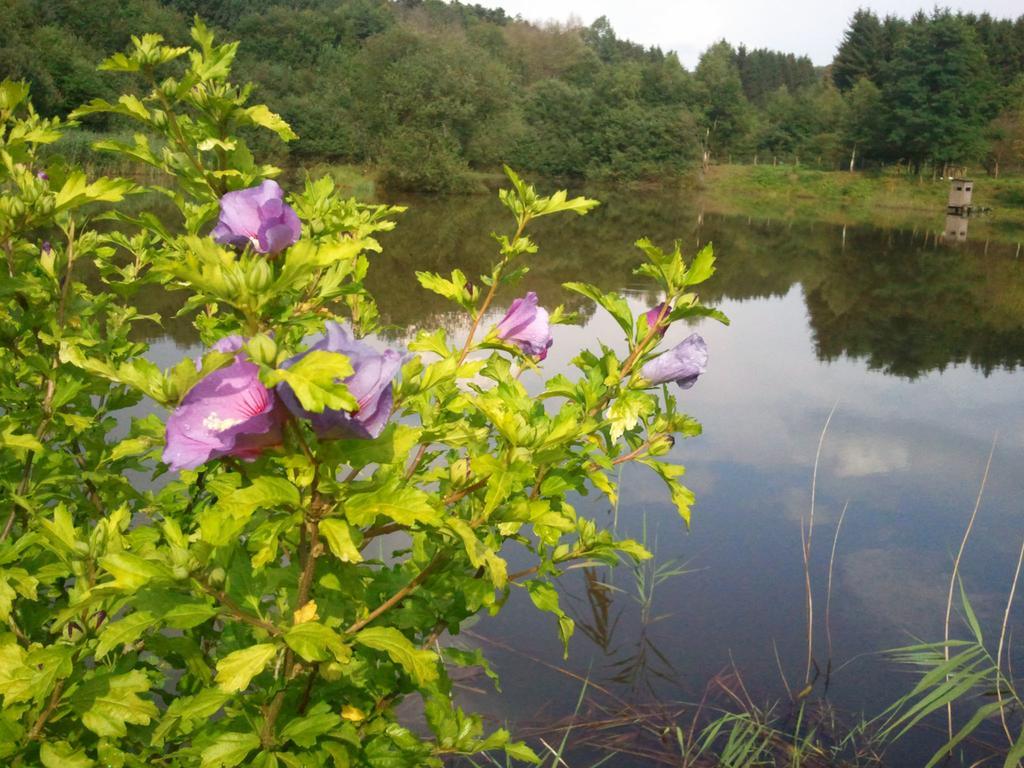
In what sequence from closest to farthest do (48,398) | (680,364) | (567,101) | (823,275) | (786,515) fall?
1. (680,364)
2. (48,398)
3. (786,515)
4. (823,275)
5. (567,101)

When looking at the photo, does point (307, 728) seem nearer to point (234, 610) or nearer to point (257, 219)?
point (234, 610)

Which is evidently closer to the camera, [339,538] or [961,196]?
[339,538]

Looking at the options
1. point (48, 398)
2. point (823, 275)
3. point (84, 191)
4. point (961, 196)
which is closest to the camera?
point (84, 191)

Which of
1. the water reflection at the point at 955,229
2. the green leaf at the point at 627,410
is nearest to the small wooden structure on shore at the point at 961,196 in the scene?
the water reflection at the point at 955,229

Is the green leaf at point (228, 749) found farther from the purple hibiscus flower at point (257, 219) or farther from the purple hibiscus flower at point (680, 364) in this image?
the purple hibiscus flower at point (680, 364)

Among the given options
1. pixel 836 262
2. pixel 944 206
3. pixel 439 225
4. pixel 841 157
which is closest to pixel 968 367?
pixel 836 262

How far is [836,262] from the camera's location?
12.5 metres

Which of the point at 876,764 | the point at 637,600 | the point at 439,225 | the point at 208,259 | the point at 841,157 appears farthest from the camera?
the point at 841,157

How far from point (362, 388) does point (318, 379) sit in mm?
147

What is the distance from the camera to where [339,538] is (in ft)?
2.71

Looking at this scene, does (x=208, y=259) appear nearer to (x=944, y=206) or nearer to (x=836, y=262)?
(x=836, y=262)

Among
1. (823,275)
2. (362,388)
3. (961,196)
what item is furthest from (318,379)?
(961,196)

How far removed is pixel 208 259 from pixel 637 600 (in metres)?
2.61

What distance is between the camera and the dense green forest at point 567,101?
85.9 ft
